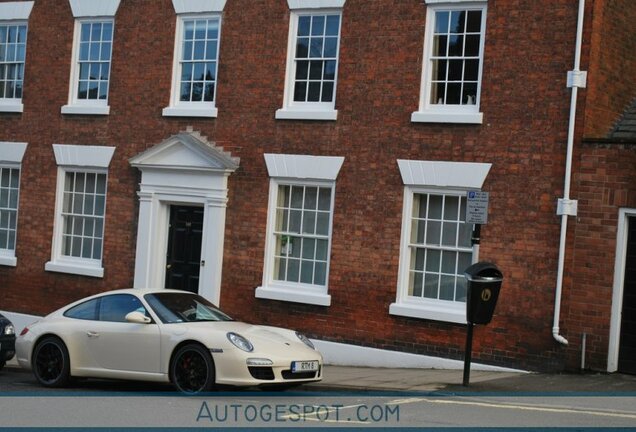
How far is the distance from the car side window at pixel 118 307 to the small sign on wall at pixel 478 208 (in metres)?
4.53

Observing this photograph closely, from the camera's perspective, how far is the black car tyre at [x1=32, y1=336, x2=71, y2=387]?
14258 millimetres

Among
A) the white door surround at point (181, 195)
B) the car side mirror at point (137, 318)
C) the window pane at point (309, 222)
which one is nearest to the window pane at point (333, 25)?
the white door surround at point (181, 195)

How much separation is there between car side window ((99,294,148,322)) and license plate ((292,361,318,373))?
2.19 metres

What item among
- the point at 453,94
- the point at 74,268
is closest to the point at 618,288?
the point at 453,94

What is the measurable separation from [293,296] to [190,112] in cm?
394

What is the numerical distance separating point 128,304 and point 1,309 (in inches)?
361

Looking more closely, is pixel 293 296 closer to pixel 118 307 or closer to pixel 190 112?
pixel 190 112

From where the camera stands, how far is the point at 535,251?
16.2 meters

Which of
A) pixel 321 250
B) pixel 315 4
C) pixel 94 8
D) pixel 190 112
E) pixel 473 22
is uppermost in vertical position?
pixel 94 8

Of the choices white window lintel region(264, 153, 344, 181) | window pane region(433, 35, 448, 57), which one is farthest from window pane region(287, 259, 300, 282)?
window pane region(433, 35, 448, 57)

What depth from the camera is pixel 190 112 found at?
1972 centimetres

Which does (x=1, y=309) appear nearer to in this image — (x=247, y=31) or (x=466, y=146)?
(x=247, y=31)

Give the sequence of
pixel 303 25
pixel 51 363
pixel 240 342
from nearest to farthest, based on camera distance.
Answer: pixel 240 342, pixel 51 363, pixel 303 25

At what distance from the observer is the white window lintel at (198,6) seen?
1948 centimetres
